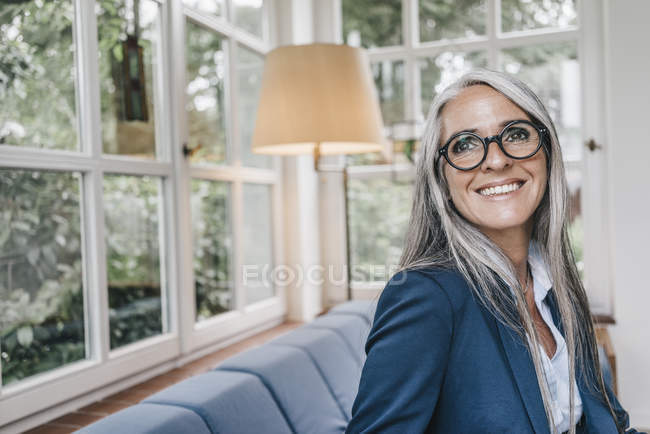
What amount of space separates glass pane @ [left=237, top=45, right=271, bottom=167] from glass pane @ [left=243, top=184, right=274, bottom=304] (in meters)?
0.14

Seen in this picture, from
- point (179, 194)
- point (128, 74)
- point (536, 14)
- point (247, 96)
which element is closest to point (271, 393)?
point (179, 194)

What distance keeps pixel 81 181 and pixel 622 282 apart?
7.97 ft

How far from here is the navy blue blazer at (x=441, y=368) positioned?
0.91m

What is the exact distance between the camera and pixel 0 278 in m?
1.47

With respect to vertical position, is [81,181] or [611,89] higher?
[611,89]

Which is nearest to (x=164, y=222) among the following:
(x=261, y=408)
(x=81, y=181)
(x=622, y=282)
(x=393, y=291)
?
(x=81, y=181)

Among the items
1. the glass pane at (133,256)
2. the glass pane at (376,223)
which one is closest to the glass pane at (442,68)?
the glass pane at (376,223)

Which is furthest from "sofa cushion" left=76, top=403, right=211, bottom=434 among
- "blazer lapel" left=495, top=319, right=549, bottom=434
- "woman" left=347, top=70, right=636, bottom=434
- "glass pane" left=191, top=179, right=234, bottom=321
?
"glass pane" left=191, top=179, right=234, bottom=321

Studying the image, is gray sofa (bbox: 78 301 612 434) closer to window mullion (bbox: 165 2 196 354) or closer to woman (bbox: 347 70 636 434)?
woman (bbox: 347 70 636 434)

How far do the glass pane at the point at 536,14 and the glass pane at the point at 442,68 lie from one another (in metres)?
0.22

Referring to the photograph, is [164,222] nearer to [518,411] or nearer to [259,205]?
[259,205]

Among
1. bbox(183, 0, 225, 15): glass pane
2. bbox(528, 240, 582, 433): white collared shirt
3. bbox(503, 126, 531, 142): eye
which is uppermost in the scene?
bbox(183, 0, 225, 15): glass pane

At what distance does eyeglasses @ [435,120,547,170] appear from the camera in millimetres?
1118

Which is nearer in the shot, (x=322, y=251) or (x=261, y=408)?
(x=261, y=408)
